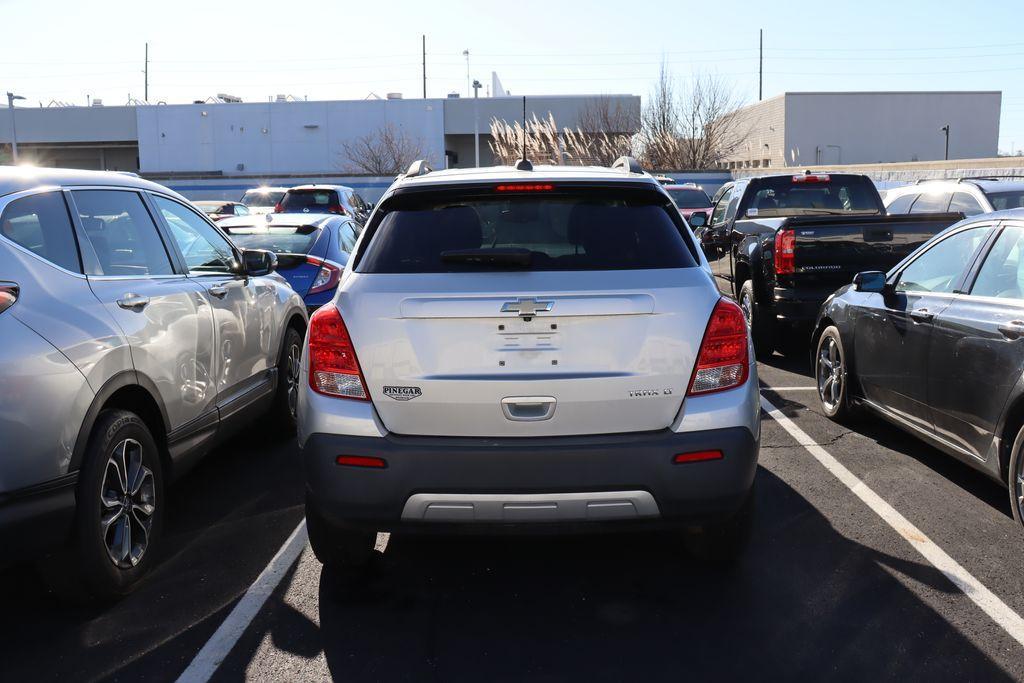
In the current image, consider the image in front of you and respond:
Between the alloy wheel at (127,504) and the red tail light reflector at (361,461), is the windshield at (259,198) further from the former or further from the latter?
the red tail light reflector at (361,461)

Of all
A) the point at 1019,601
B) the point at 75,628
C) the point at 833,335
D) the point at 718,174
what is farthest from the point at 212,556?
the point at 718,174

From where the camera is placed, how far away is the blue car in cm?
867

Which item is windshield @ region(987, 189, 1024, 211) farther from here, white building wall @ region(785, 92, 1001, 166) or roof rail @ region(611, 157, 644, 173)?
white building wall @ region(785, 92, 1001, 166)

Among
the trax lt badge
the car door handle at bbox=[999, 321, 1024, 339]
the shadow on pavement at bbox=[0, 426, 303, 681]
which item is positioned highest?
the car door handle at bbox=[999, 321, 1024, 339]

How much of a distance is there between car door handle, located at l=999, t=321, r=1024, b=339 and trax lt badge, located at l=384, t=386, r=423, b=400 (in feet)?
9.89

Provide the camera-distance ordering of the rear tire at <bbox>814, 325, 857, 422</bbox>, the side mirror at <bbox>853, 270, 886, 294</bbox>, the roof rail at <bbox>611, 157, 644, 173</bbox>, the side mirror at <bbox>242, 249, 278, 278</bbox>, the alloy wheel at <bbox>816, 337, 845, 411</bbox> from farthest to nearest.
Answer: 1. the alloy wheel at <bbox>816, 337, 845, 411</bbox>
2. the rear tire at <bbox>814, 325, 857, 422</bbox>
3. the side mirror at <bbox>853, 270, 886, 294</bbox>
4. the side mirror at <bbox>242, 249, 278, 278</bbox>
5. the roof rail at <bbox>611, 157, 644, 173</bbox>

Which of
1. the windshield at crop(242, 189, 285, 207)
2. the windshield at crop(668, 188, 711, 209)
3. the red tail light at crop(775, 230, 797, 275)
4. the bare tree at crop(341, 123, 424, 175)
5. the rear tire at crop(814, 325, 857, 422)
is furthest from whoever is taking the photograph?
the bare tree at crop(341, 123, 424, 175)

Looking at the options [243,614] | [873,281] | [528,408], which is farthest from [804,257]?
[243,614]

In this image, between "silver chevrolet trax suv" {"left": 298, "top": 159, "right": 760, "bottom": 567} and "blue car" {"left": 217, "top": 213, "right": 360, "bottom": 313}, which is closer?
"silver chevrolet trax suv" {"left": 298, "top": 159, "right": 760, "bottom": 567}

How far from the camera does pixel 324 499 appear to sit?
372 cm

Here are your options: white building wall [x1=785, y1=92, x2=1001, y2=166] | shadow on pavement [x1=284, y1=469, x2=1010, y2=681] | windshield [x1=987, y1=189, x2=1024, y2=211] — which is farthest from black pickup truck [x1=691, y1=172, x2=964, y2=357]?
white building wall [x1=785, y1=92, x2=1001, y2=166]

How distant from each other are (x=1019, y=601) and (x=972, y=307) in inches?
70.8

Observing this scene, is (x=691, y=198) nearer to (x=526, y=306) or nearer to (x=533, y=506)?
(x=526, y=306)

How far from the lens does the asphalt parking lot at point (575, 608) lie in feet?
11.3
